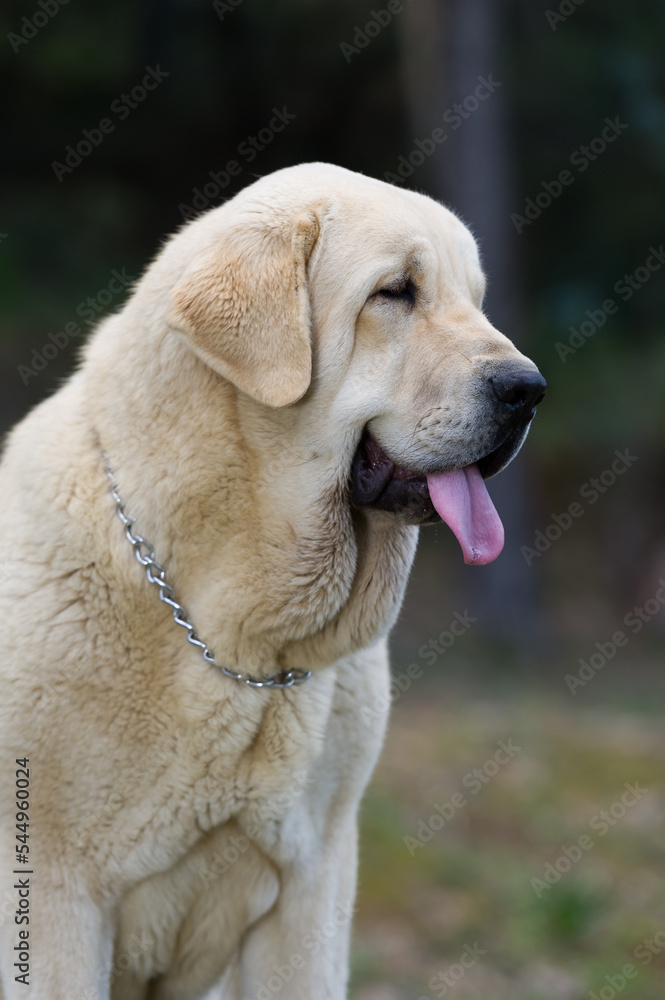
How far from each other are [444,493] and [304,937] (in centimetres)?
119

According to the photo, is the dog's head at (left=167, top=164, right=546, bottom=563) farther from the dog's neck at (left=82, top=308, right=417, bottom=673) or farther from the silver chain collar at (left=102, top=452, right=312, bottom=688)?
the silver chain collar at (left=102, top=452, right=312, bottom=688)

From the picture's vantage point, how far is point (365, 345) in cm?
256

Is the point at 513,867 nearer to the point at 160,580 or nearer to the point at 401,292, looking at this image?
the point at 160,580

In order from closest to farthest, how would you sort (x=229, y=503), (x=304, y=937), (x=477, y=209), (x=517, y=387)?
1. (x=517, y=387)
2. (x=229, y=503)
3. (x=304, y=937)
4. (x=477, y=209)

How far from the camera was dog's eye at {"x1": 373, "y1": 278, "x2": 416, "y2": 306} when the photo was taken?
2.55m

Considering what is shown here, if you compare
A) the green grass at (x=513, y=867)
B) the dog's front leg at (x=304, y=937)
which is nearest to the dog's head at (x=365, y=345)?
the dog's front leg at (x=304, y=937)

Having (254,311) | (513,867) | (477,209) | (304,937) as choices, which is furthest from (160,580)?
(477,209)

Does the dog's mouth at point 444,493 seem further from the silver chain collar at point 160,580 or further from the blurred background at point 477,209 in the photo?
the blurred background at point 477,209

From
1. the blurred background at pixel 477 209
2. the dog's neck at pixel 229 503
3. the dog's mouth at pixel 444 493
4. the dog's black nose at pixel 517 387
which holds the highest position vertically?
the dog's black nose at pixel 517 387

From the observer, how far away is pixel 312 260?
2.56 metres

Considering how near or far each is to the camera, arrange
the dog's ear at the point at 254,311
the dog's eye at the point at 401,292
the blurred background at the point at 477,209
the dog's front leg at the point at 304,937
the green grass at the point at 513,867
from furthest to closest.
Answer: the blurred background at the point at 477,209 → the green grass at the point at 513,867 → the dog's front leg at the point at 304,937 → the dog's eye at the point at 401,292 → the dog's ear at the point at 254,311

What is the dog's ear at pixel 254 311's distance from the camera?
8.02 ft

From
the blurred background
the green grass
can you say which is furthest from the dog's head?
the blurred background

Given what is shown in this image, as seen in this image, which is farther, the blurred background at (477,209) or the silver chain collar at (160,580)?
the blurred background at (477,209)
